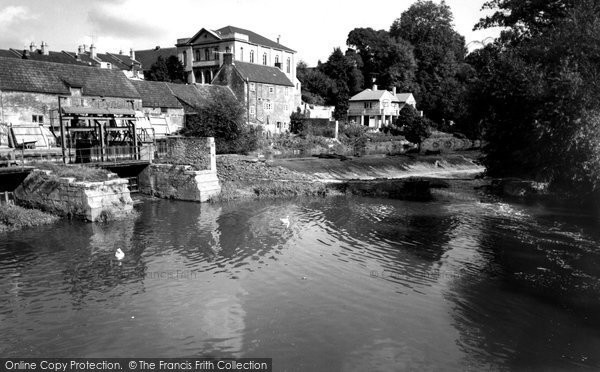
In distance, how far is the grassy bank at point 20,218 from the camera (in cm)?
2108

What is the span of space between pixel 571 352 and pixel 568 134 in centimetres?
1530

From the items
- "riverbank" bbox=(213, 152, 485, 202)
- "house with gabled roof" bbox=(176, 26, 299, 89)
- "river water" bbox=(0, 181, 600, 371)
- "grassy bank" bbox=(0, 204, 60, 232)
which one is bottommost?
Result: "river water" bbox=(0, 181, 600, 371)

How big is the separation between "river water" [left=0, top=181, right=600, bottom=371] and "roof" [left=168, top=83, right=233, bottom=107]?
2763cm

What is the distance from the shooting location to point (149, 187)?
100 ft

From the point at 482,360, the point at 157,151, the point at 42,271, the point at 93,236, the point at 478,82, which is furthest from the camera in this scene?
the point at 157,151

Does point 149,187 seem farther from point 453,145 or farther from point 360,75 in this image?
point 360,75

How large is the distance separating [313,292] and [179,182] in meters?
17.8

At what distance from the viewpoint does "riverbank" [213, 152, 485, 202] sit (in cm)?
3203

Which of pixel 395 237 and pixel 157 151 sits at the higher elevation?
pixel 157 151

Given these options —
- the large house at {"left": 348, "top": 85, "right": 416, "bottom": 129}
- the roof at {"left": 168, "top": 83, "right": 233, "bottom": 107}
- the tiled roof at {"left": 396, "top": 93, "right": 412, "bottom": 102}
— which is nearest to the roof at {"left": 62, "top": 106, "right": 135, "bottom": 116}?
the roof at {"left": 168, "top": 83, "right": 233, "bottom": 107}

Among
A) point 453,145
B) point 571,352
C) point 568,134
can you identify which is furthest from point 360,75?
point 571,352

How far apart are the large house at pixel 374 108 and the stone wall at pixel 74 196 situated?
194 ft

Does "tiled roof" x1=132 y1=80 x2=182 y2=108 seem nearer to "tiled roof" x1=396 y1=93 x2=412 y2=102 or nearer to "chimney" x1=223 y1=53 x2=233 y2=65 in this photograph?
"chimney" x1=223 y1=53 x2=233 y2=65

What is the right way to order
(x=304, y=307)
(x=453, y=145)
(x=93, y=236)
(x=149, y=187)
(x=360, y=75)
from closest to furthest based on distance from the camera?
1. (x=304, y=307)
2. (x=93, y=236)
3. (x=149, y=187)
4. (x=453, y=145)
5. (x=360, y=75)
